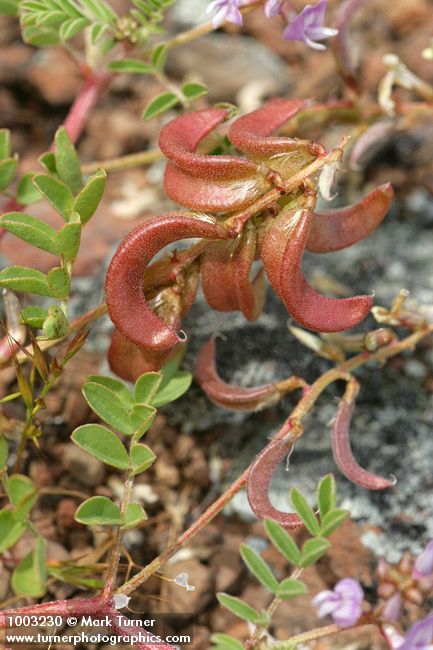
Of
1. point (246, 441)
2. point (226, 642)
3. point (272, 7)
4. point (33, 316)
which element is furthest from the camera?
point (246, 441)

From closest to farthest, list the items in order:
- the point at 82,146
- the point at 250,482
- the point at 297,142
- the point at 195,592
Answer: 1. the point at 297,142
2. the point at 250,482
3. the point at 195,592
4. the point at 82,146

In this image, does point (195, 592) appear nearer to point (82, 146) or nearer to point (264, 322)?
point (264, 322)

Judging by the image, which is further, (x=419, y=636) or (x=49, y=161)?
(x=49, y=161)

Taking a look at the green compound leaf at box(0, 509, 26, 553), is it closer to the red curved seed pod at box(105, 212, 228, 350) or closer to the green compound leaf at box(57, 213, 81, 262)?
the red curved seed pod at box(105, 212, 228, 350)

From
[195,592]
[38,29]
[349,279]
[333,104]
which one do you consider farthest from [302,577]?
[38,29]

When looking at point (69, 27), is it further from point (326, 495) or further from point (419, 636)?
point (419, 636)

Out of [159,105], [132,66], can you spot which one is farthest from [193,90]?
[132,66]

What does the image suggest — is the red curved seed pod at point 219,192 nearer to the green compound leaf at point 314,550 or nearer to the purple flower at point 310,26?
the purple flower at point 310,26
